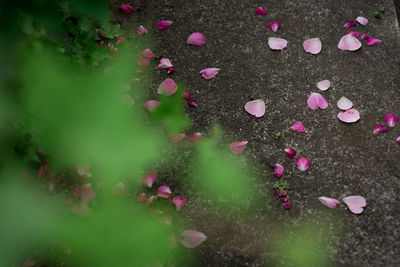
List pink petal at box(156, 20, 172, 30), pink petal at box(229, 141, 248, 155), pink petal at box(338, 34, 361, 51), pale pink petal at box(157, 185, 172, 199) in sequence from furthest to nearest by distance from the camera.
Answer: pink petal at box(156, 20, 172, 30)
pink petal at box(338, 34, 361, 51)
pink petal at box(229, 141, 248, 155)
pale pink petal at box(157, 185, 172, 199)

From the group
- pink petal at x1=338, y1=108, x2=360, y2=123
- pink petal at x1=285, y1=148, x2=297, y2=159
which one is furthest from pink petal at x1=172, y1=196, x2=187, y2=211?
pink petal at x1=338, y1=108, x2=360, y2=123

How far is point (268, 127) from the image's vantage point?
193 cm

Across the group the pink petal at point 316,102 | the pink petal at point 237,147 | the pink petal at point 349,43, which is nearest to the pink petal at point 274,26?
the pink petal at point 349,43

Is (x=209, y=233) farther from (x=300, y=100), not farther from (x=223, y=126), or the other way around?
(x=300, y=100)

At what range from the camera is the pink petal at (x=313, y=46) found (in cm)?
213

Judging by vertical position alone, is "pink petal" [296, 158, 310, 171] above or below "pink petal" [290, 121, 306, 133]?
below

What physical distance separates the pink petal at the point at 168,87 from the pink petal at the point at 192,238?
→ 652 mm

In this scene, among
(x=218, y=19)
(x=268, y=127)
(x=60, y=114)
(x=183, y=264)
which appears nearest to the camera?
(x=60, y=114)

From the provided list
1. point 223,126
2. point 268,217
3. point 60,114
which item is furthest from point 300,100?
point 60,114

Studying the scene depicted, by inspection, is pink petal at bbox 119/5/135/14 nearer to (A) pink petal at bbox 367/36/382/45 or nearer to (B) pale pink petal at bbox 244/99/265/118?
(B) pale pink petal at bbox 244/99/265/118

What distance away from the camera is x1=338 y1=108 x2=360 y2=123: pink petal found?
6.31 ft

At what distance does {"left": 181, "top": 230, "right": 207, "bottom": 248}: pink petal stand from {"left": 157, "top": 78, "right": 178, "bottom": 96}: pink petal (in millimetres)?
652

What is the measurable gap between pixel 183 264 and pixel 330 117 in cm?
89

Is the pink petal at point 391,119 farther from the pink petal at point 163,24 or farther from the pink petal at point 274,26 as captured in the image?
the pink petal at point 163,24
